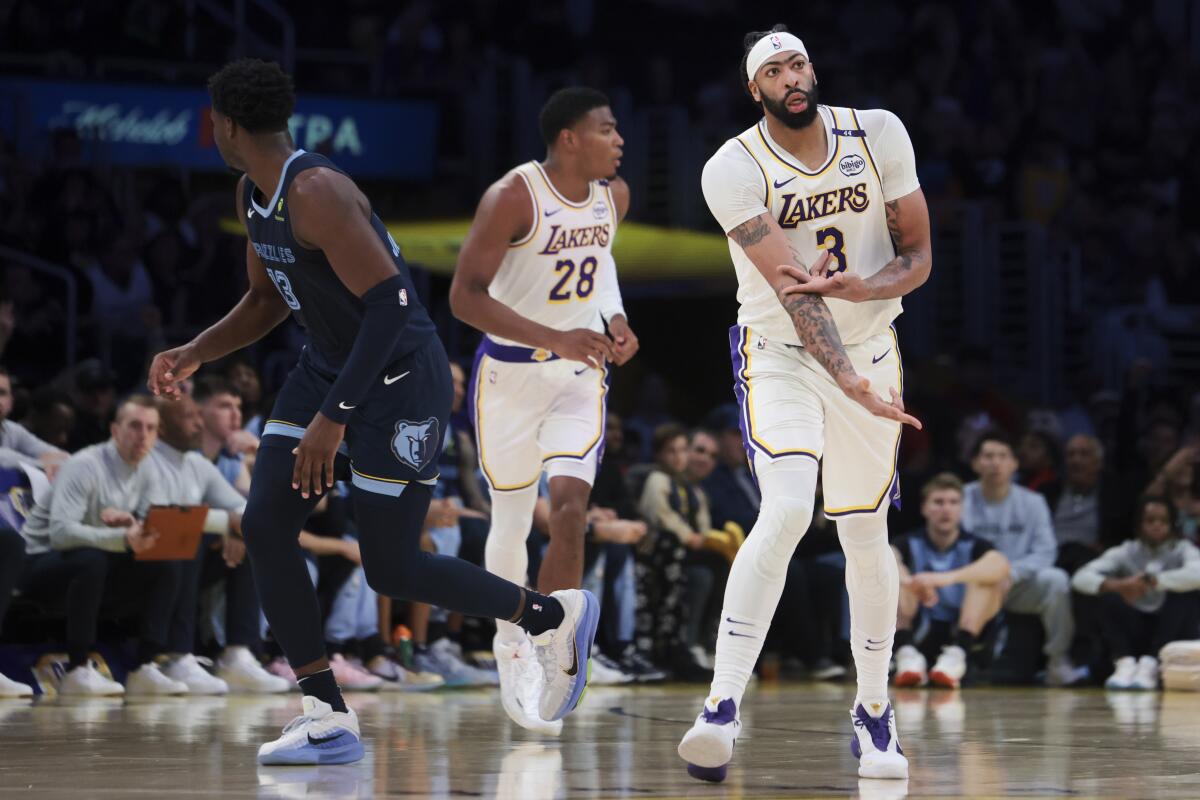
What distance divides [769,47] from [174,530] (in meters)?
4.64

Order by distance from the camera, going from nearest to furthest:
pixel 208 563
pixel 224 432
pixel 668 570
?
pixel 208 563
pixel 224 432
pixel 668 570

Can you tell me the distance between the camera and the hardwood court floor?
16.1ft

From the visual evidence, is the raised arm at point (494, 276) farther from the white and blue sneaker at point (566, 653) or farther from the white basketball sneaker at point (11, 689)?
the white basketball sneaker at point (11, 689)

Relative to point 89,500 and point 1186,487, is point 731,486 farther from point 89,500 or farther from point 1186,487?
point 89,500

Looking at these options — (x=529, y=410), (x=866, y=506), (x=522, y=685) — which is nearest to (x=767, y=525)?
(x=866, y=506)

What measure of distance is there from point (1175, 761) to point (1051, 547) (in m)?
5.52

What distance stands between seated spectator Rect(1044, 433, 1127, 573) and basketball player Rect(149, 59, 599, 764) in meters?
6.82

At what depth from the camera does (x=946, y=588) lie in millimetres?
11047

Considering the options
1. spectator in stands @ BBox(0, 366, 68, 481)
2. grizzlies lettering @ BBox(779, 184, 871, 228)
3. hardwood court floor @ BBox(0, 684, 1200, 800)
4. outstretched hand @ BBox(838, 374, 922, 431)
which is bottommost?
hardwood court floor @ BBox(0, 684, 1200, 800)

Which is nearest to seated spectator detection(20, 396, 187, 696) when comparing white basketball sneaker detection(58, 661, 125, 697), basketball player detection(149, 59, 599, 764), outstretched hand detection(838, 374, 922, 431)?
white basketball sneaker detection(58, 661, 125, 697)

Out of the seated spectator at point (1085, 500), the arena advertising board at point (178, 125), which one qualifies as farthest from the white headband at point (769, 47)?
the arena advertising board at point (178, 125)

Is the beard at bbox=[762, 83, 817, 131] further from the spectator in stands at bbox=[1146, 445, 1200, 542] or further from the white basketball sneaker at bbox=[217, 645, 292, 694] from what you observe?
the spectator in stands at bbox=[1146, 445, 1200, 542]

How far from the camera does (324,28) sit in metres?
17.5

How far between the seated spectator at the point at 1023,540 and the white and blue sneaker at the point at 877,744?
581 cm
